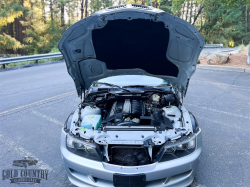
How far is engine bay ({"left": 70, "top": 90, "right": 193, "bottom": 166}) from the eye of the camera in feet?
7.54

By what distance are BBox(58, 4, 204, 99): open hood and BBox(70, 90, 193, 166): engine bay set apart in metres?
0.61

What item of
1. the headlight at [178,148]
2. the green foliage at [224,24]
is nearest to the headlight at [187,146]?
the headlight at [178,148]

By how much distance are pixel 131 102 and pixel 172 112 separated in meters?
0.73

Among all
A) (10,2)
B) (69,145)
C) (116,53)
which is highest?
(10,2)

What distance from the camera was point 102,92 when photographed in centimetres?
352

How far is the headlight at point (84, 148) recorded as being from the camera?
229cm

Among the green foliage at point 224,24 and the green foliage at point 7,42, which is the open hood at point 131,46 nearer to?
the green foliage at point 7,42

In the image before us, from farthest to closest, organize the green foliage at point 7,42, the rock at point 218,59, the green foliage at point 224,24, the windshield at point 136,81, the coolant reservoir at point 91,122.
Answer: the green foliage at point 224,24 → the green foliage at point 7,42 → the rock at point 218,59 → the windshield at point 136,81 → the coolant reservoir at point 91,122

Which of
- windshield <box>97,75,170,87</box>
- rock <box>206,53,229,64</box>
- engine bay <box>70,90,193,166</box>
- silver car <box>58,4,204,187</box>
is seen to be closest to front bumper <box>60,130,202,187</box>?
silver car <box>58,4,204,187</box>

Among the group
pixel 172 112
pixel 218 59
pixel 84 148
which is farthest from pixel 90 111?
pixel 218 59

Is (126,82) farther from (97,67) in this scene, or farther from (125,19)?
(125,19)

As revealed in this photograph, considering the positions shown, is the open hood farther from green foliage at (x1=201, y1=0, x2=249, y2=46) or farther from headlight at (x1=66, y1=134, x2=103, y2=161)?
green foliage at (x1=201, y1=0, x2=249, y2=46)

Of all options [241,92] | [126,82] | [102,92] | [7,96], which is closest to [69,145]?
[102,92]

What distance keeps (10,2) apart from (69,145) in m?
20.8
